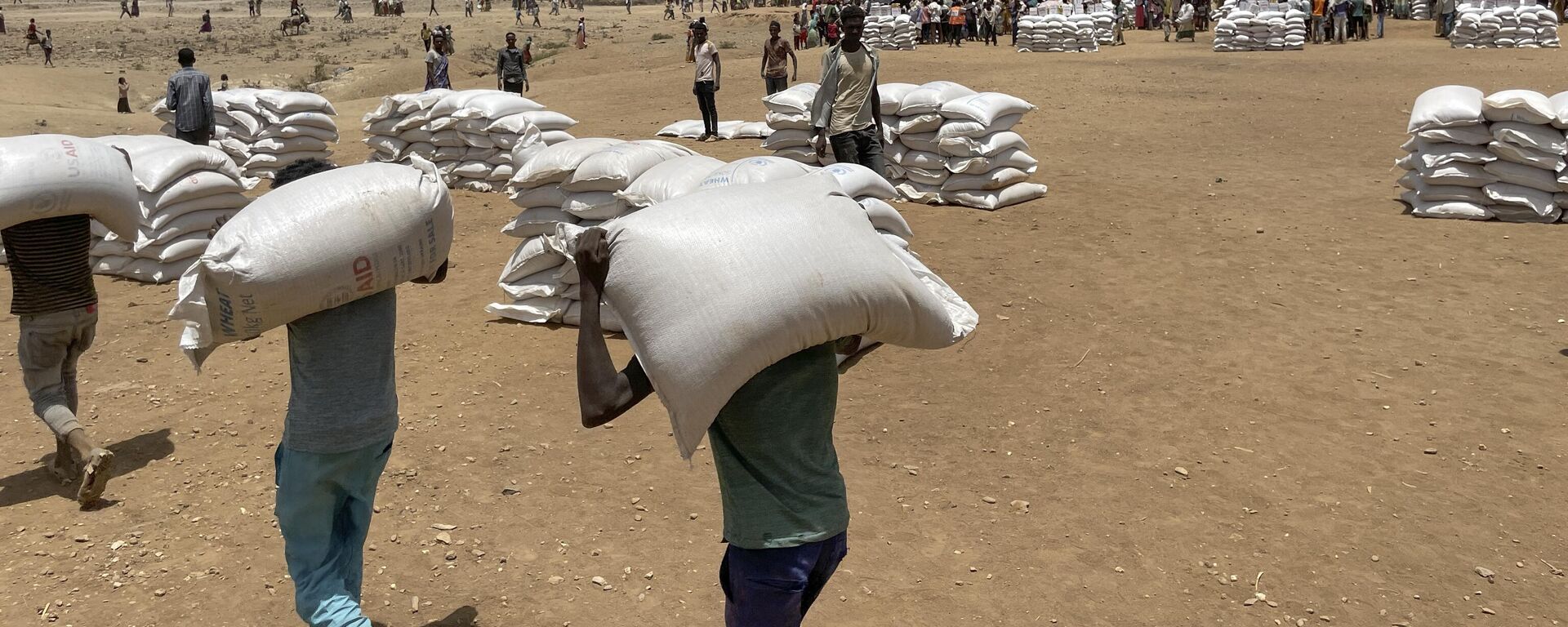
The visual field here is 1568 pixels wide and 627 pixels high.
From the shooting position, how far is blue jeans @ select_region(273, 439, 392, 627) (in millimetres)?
2879

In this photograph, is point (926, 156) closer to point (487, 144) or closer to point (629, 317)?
point (487, 144)

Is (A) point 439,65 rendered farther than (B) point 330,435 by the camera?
Yes

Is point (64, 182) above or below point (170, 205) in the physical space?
above

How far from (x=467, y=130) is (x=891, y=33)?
56.2ft

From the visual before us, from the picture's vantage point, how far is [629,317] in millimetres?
2242

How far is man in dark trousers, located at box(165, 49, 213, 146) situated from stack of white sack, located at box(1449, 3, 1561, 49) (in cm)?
2293

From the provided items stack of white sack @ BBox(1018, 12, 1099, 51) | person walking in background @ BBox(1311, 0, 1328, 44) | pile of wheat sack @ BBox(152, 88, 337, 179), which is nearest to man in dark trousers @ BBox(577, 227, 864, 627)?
pile of wheat sack @ BBox(152, 88, 337, 179)

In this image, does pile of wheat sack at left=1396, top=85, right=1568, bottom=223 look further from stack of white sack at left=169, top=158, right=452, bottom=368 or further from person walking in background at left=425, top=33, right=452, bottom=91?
person walking in background at left=425, top=33, right=452, bottom=91

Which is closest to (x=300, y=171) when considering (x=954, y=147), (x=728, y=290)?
(x=728, y=290)

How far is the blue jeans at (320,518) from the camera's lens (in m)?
2.88

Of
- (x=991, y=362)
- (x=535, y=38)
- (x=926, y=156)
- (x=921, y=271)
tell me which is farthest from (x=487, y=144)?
(x=535, y=38)

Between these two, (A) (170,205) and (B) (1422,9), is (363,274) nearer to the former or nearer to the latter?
(A) (170,205)

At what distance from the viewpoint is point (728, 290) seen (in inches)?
87.2

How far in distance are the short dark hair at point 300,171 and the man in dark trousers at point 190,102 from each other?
26.8 feet
